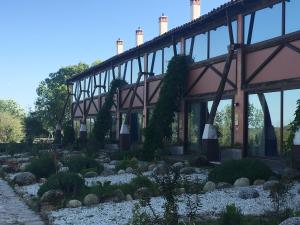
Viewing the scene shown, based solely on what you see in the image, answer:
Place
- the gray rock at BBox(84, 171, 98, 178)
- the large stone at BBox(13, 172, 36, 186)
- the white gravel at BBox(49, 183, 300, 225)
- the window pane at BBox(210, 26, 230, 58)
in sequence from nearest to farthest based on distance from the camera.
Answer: the white gravel at BBox(49, 183, 300, 225) < the large stone at BBox(13, 172, 36, 186) < the gray rock at BBox(84, 171, 98, 178) < the window pane at BBox(210, 26, 230, 58)

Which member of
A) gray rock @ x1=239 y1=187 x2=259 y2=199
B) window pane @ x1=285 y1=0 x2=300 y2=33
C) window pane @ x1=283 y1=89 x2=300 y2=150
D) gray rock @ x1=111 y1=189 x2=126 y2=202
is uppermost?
window pane @ x1=285 y1=0 x2=300 y2=33

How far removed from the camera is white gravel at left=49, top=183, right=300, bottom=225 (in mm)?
8523

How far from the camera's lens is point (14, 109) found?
395ft

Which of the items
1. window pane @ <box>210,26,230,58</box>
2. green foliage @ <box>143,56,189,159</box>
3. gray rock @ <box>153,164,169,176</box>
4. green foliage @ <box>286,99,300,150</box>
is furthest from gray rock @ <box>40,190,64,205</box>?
green foliage @ <box>143,56,189,159</box>

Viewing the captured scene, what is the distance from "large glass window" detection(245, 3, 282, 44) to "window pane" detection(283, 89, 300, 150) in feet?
6.79

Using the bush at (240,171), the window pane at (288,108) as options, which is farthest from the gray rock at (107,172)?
the window pane at (288,108)

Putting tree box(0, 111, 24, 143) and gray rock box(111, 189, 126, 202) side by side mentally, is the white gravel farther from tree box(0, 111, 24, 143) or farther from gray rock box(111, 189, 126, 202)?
tree box(0, 111, 24, 143)

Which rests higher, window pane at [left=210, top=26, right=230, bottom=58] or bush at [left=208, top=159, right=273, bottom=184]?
window pane at [left=210, top=26, right=230, bottom=58]

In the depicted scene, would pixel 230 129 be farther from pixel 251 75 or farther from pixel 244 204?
pixel 244 204

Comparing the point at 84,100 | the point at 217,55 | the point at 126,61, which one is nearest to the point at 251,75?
the point at 217,55

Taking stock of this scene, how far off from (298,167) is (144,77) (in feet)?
48.4

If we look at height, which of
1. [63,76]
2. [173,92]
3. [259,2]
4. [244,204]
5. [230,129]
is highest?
[63,76]

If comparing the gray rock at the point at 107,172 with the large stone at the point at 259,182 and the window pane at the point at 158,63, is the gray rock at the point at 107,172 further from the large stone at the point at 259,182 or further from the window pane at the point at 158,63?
the window pane at the point at 158,63

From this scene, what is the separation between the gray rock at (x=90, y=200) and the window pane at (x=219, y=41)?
33.4 feet
